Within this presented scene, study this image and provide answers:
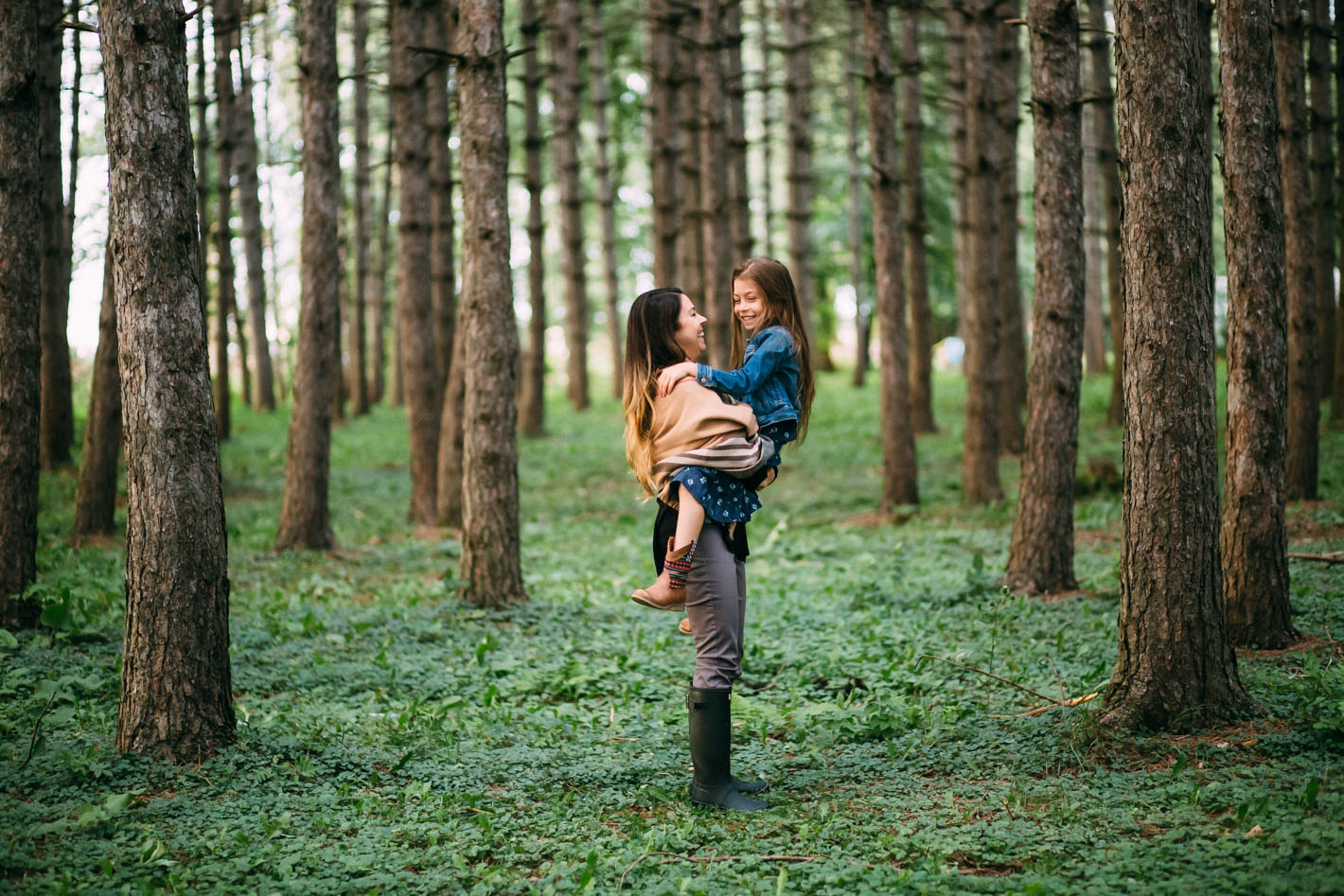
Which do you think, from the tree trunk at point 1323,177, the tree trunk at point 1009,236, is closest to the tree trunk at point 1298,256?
the tree trunk at point 1323,177

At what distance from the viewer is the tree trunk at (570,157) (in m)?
21.7

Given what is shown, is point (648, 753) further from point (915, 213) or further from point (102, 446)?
point (915, 213)

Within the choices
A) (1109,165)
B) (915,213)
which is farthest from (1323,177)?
(915,213)

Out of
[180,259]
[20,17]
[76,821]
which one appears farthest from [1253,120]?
[20,17]

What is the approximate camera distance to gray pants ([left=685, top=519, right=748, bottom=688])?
186 inches

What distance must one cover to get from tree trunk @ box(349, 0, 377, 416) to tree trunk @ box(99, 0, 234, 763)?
1491cm

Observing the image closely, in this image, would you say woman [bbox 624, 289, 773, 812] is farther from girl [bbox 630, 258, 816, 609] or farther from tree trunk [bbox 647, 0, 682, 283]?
tree trunk [bbox 647, 0, 682, 283]

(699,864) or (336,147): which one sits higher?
(336,147)

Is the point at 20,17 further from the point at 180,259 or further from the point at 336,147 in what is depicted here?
the point at 336,147

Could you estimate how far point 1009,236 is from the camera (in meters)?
17.7

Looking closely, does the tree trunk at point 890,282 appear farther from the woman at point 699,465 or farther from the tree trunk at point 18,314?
the tree trunk at point 18,314

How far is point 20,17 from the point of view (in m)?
7.15

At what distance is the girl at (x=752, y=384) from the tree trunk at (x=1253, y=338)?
3.32 m

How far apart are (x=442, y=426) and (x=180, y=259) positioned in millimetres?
7668
